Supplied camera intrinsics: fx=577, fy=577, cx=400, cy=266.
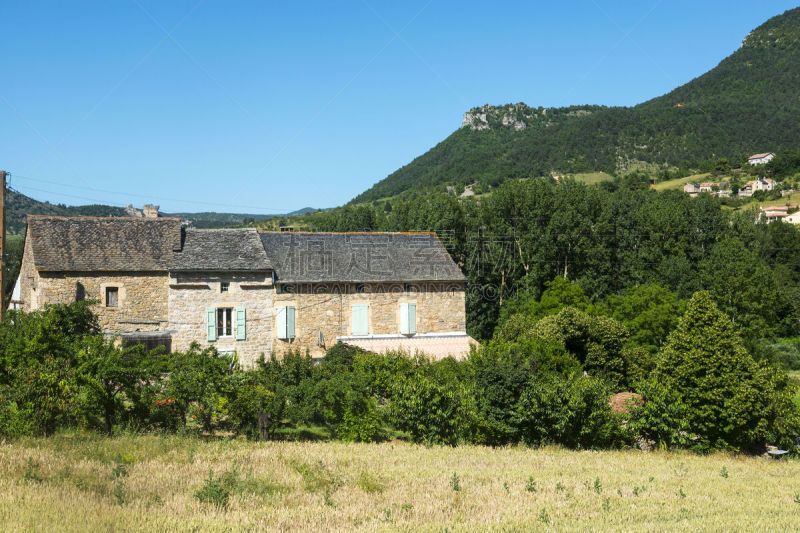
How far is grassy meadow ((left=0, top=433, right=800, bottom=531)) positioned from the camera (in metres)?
8.45

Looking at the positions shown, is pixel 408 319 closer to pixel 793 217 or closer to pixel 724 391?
pixel 724 391

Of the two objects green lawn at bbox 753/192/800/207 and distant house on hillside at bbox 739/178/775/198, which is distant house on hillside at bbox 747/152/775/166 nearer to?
distant house on hillside at bbox 739/178/775/198

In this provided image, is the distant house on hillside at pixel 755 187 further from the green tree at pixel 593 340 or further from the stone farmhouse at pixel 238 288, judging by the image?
the stone farmhouse at pixel 238 288

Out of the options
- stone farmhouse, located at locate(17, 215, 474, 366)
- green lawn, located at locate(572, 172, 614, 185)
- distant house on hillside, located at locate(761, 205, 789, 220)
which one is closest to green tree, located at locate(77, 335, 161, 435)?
stone farmhouse, located at locate(17, 215, 474, 366)

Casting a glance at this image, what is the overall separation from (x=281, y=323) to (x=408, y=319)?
21.3 ft

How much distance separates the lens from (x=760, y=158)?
119 meters

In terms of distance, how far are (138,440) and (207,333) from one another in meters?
14.9

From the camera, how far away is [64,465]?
1064 cm

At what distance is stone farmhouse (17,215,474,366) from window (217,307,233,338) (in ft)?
0.16

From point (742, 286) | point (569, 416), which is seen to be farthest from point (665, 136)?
point (569, 416)

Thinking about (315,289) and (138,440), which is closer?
(138,440)

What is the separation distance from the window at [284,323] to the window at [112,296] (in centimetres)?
748

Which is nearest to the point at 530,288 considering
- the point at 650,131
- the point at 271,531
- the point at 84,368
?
the point at 84,368

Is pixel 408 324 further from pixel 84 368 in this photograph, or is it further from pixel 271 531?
pixel 271 531
